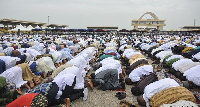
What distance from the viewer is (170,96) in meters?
2.93

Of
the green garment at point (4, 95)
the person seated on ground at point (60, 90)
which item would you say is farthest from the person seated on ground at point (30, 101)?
the green garment at point (4, 95)

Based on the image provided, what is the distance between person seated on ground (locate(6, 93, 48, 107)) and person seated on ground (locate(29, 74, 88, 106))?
0.26 m

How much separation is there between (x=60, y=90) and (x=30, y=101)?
942 millimetres

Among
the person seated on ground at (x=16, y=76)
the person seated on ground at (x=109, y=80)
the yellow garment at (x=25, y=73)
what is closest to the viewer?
the person seated on ground at (x=16, y=76)

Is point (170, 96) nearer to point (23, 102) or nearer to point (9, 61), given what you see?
point (23, 102)

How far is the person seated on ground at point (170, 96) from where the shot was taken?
2.89 meters

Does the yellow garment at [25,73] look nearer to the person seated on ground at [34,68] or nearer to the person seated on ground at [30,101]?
the person seated on ground at [34,68]

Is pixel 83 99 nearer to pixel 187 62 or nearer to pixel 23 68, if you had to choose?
pixel 23 68

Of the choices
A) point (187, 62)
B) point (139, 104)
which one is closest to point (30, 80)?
point (139, 104)

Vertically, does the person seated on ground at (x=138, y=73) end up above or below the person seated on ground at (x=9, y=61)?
below

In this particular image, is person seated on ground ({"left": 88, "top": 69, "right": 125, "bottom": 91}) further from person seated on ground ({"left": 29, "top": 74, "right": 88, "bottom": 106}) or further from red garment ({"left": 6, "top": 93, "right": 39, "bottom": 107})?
red garment ({"left": 6, "top": 93, "right": 39, "bottom": 107})

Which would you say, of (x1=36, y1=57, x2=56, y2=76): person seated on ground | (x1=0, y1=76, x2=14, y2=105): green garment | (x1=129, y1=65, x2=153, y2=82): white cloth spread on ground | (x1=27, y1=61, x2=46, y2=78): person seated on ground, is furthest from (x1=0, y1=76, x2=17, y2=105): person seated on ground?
(x1=129, y1=65, x2=153, y2=82): white cloth spread on ground

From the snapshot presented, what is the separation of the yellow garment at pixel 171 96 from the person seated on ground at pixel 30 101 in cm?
187

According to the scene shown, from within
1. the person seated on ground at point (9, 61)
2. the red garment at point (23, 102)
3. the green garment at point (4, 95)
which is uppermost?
the person seated on ground at point (9, 61)
